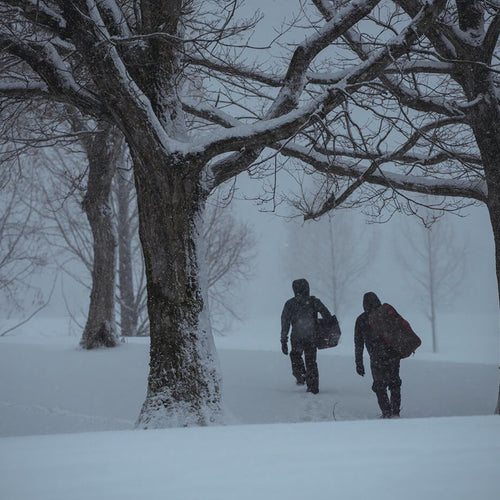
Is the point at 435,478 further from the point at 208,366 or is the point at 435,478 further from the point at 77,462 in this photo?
the point at 208,366

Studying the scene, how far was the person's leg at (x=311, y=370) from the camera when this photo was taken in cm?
752

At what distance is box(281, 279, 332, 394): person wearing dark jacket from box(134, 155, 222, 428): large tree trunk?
8.61 ft

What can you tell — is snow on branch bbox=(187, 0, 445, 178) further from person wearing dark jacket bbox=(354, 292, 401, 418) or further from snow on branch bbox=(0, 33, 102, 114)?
person wearing dark jacket bbox=(354, 292, 401, 418)

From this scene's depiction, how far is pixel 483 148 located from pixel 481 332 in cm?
2511

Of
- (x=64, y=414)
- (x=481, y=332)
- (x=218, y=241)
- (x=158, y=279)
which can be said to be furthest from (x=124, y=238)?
(x=481, y=332)

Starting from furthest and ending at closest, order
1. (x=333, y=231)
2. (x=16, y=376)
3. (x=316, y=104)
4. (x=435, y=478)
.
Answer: (x=333, y=231) < (x=16, y=376) < (x=316, y=104) < (x=435, y=478)

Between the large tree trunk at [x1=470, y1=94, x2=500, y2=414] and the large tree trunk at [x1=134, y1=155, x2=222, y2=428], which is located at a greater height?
the large tree trunk at [x1=470, y1=94, x2=500, y2=414]

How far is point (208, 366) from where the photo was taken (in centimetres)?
522

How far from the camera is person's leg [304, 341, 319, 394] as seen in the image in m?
7.52

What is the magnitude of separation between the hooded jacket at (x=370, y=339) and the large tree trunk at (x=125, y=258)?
10.4 m

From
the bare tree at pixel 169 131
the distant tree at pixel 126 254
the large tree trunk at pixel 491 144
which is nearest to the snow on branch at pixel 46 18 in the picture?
the bare tree at pixel 169 131

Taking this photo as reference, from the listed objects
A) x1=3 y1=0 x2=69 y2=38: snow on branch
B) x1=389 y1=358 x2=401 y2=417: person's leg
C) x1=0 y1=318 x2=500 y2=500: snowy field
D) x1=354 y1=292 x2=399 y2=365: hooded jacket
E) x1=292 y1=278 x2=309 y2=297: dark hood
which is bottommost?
x1=389 y1=358 x2=401 y2=417: person's leg

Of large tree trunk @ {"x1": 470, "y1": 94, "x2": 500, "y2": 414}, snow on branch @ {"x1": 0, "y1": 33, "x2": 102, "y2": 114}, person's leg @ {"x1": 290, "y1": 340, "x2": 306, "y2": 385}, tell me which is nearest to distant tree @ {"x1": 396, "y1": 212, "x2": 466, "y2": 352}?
person's leg @ {"x1": 290, "y1": 340, "x2": 306, "y2": 385}

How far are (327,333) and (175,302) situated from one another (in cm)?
325
